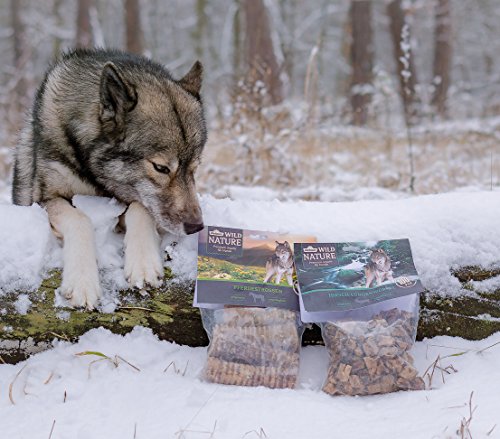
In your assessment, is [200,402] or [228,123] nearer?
[200,402]

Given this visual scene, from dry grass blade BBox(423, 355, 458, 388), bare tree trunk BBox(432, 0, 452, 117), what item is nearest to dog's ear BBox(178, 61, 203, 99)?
dry grass blade BBox(423, 355, 458, 388)

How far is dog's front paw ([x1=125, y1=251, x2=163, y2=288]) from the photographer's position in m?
2.20

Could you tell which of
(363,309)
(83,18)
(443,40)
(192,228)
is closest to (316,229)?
(363,309)

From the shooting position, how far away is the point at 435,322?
7.60 ft

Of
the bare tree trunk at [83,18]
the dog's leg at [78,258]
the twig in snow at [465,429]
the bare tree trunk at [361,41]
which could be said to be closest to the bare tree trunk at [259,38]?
the bare tree trunk at [361,41]

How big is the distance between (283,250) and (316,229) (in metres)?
0.21

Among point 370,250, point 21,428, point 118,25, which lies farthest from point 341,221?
point 118,25

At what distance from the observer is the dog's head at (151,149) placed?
242 cm

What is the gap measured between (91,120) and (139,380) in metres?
1.25

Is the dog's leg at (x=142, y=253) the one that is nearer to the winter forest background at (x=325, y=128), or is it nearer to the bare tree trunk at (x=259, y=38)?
the winter forest background at (x=325, y=128)

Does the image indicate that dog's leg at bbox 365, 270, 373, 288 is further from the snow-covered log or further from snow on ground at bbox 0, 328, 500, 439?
snow on ground at bbox 0, 328, 500, 439

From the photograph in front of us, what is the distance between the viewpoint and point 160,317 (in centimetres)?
224

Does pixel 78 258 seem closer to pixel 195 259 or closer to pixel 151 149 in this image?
pixel 195 259

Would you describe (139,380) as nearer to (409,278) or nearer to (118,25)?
(409,278)
